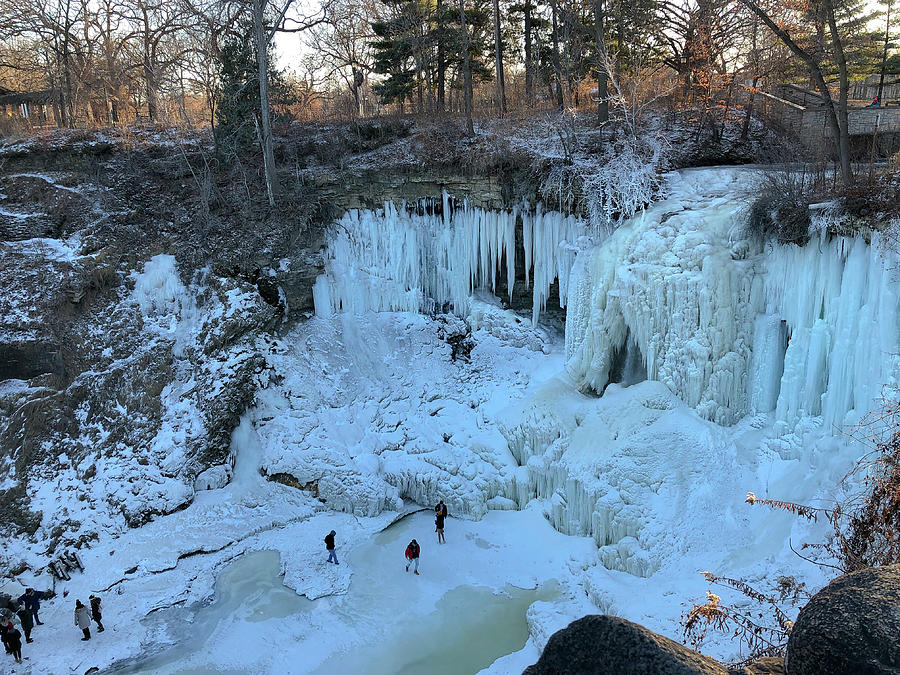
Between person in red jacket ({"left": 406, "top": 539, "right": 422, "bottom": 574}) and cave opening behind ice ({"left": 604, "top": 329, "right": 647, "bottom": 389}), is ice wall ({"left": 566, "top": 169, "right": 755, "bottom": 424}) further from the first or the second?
person in red jacket ({"left": 406, "top": 539, "right": 422, "bottom": 574})

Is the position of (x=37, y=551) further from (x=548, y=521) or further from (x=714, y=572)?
(x=714, y=572)

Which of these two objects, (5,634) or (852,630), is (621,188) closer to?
(852,630)

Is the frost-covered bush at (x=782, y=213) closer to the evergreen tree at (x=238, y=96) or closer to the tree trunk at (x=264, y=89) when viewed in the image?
the tree trunk at (x=264, y=89)

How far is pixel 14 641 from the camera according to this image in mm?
8703

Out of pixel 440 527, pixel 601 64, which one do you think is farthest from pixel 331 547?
pixel 601 64

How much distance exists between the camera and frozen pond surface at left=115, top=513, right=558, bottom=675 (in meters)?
8.55

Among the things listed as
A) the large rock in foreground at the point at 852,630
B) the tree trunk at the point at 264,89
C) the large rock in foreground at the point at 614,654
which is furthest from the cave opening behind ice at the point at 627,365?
the tree trunk at the point at 264,89

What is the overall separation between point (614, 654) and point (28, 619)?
10.6m

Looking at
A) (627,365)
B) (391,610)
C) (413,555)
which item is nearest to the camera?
(391,610)

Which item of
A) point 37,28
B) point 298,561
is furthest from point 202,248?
point 37,28

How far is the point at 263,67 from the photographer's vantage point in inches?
658

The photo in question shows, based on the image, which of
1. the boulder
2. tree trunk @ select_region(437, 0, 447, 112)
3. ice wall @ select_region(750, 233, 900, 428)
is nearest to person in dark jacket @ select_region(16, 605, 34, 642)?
the boulder

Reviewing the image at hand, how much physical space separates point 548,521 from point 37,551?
985cm

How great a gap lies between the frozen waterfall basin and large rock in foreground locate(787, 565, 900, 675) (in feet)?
20.1
